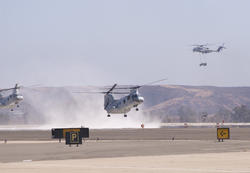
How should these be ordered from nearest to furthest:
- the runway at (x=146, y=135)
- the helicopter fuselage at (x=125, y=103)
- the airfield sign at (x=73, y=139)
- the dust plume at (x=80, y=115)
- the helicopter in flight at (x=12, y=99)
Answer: the airfield sign at (x=73, y=139) → the runway at (x=146, y=135) → the helicopter fuselage at (x=125, y=103) → the helicopter in flight at (x=12, y=99) → the dust plume at (x=80, y=115)

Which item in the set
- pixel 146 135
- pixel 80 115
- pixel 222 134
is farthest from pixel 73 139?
pixel 80 115

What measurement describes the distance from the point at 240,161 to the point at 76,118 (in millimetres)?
136969

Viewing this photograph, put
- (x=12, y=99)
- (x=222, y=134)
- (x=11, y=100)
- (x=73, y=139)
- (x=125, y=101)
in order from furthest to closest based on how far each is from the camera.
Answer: (x=11, y=100), (x=12, y=99), (x=125, y=101), (x=222, y=134), (x=73, y=139)

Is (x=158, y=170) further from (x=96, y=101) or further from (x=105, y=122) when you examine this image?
(x=96, y=101)

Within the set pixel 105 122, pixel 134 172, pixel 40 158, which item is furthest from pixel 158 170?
pixel 105 122

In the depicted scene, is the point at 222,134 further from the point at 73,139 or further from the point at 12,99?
the point at 12,99

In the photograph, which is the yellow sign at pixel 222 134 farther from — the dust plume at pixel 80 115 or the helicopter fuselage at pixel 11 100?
the dust plume at pixel 80 115

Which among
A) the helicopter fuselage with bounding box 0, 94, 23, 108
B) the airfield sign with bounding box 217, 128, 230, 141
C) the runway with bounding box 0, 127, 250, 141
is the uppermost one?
the helicopter fuselage with bounding box 0, 94, 23, 108

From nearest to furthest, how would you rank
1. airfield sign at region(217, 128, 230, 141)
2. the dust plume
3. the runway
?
airfield sign at region(217, 128, 230, 141)
the runway
the dust plume

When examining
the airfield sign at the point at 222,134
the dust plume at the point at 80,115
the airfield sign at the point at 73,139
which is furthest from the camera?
the dust plume at the point at 80,115

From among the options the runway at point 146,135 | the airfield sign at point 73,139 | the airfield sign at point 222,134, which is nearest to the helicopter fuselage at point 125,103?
the runway at point 146,135

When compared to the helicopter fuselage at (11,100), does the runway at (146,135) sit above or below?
below

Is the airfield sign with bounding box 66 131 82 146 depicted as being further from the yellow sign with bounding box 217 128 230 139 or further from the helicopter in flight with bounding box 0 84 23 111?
the helicopter in flight with bounding box 0 84 23 111

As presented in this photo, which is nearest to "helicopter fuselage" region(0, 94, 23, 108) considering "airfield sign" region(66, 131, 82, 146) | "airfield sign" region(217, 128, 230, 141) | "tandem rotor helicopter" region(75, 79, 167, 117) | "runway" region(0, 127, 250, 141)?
"tandem rotor helicopter" region(75, 79, 167, 117)
